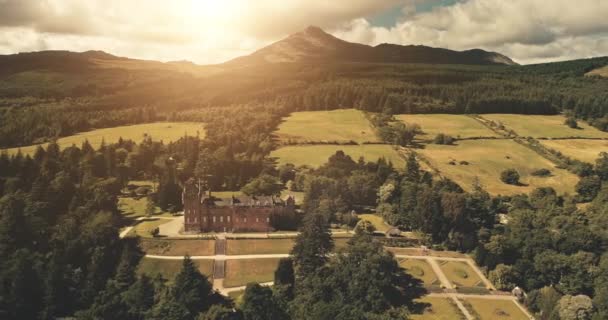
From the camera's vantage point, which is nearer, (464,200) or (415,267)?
(415,267)

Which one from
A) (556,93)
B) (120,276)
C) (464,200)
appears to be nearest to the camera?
(120,276)

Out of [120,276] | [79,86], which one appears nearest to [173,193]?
[120,276]

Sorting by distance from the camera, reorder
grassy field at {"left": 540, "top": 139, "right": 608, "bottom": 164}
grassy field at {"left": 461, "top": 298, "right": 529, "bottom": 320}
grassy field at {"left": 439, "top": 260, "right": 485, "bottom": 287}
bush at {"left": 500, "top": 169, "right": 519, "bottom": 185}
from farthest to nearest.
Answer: grassy field at {"left": 540, "top": 139, "right": 608, "bottom": 164} → bush at {"left": 500, "top": 169, "right": 519, "bottom": 185} → grassy field at {"left": 439, "top": 260, "right": 485, "bottom": 287} → grassy field at {"left": 461, "top": 298, "right": 529, "bottom": 320}

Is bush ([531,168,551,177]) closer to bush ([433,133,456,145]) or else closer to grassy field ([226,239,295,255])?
bush ([433,133,456,145])

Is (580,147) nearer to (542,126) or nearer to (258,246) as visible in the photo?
(542,126)

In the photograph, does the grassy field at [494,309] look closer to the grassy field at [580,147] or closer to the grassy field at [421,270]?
the grassy field at [421,270]

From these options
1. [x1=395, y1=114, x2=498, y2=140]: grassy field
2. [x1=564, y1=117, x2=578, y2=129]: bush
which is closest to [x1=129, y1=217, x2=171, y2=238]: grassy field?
[x1=395, y1=114, x2=498, y2=140]: grassy field

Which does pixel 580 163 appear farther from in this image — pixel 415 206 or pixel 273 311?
pixel 273 311

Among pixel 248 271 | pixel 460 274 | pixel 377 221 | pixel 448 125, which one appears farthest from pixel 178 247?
pixel 448 125
